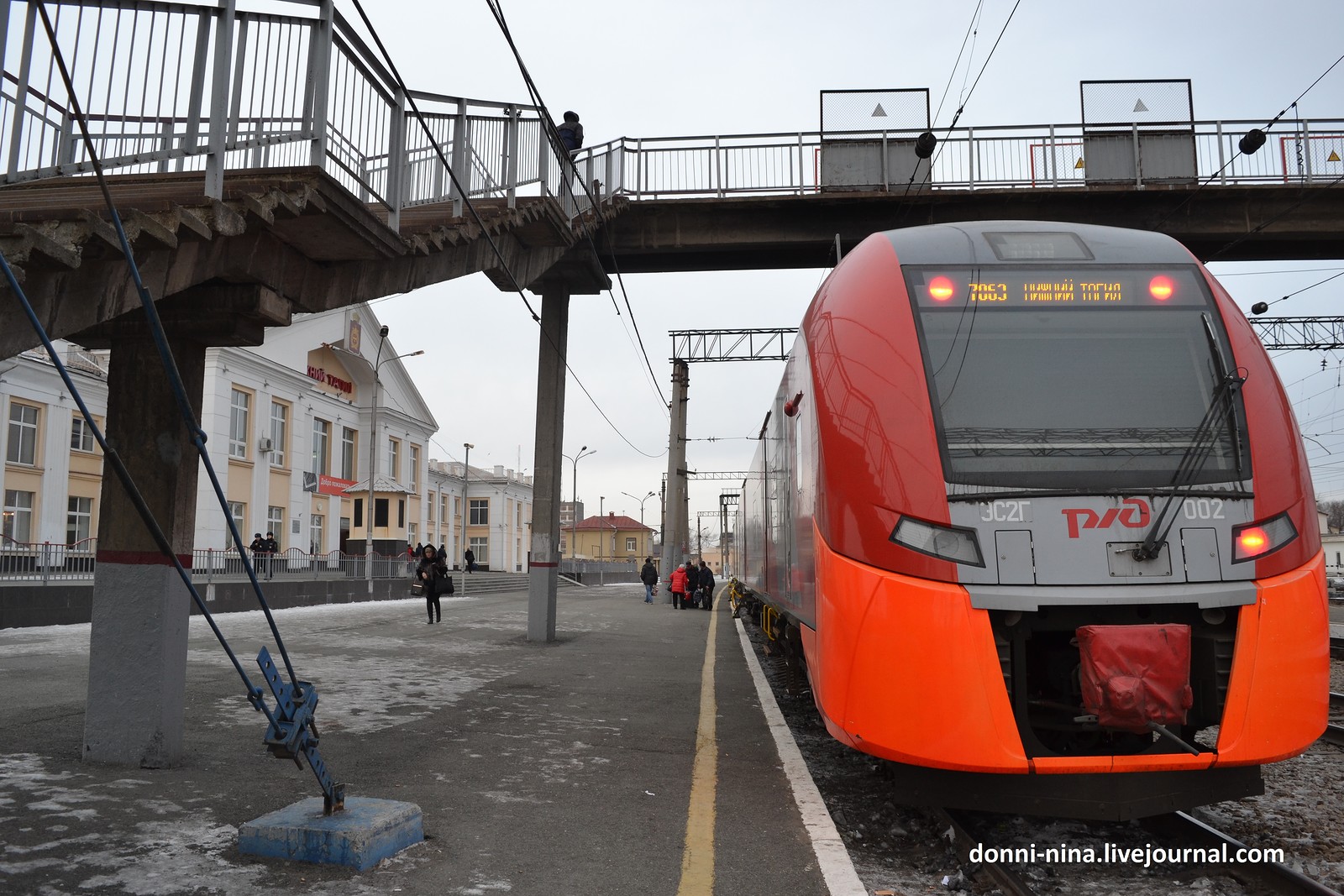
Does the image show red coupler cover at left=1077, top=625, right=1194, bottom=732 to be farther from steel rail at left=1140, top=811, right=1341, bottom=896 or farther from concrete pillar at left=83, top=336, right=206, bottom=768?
concrete pillar at left=83, top=336, right=206, bottom=768

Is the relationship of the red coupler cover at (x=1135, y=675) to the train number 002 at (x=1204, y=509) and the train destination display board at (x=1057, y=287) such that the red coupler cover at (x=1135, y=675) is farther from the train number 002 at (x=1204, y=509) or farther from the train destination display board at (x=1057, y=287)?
the train destination display board at (x=1057, y=287)

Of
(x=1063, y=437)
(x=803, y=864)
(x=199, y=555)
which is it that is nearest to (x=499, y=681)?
(x=803, y=864)

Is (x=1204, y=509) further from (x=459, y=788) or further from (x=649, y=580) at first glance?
(x=649, y=580)

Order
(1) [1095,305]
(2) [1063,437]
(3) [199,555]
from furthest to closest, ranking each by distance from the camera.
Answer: (3) [199,555]
(1) [1095,305]
(2) [1063,437]

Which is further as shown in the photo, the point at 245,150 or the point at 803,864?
the point at 245,150

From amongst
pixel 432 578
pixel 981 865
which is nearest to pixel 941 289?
pixel 981 865

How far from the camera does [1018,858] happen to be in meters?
4.93

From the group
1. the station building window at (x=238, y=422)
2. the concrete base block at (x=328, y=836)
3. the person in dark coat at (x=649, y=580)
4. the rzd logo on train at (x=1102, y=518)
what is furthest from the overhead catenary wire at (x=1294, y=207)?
the station building window at (x=238, y=422)

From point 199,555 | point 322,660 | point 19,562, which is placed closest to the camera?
point 322,660

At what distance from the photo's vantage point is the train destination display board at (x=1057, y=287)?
18.7 ft

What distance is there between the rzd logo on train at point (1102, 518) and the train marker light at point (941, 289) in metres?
1.43

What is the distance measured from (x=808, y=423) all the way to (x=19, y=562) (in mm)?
15606

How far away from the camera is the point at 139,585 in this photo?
6.61m

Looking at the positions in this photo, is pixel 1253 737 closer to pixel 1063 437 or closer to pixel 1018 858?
pixel 1018 858
